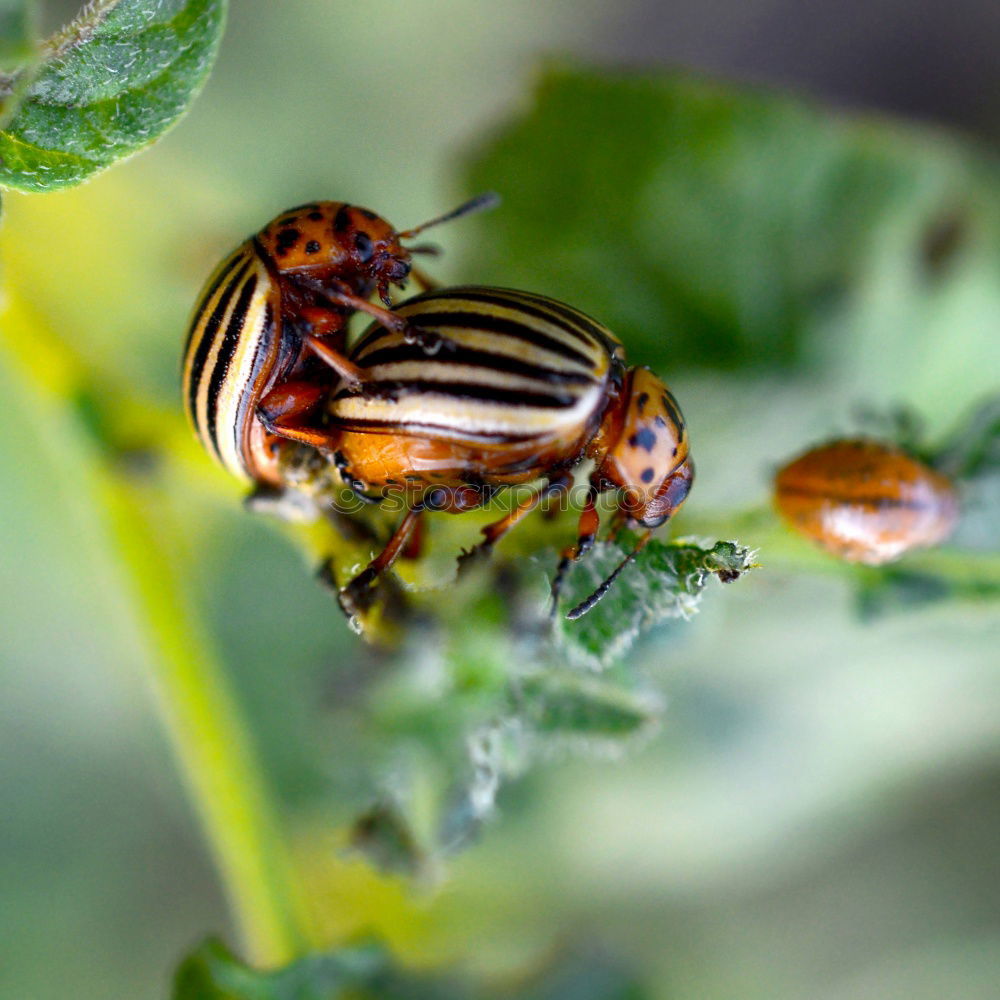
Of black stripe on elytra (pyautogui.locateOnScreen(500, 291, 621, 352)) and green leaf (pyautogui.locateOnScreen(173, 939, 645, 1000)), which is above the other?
black stripe on elytra (pyautogui.locateOnScreen(500, 291, 621, 352))

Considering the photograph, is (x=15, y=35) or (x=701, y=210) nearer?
(x=15, y=35)

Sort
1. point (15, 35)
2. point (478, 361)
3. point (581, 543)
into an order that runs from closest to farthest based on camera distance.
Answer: point (15, 35), point (478, 361), point (581, 543)

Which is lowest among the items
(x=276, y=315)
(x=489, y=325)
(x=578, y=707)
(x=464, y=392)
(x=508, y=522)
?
(x=578, y=707)

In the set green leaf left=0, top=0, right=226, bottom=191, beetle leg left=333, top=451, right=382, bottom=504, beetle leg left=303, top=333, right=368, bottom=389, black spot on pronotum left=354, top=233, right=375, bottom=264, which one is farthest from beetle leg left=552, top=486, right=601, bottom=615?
green leaf left=0, top=0, right=226, bottom=191

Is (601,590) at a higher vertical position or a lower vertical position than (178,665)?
higher

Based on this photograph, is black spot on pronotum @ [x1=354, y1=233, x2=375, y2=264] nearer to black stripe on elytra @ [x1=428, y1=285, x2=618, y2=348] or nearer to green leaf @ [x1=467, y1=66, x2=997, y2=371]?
black stripe on elytra @ [x1=428, y1=285, x2=618, y2=348]

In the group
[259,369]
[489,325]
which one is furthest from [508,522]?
[259,369]

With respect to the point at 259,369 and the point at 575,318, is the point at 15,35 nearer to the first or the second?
the point at 259,369

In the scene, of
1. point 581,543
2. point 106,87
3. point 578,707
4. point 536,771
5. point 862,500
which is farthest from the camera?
point 536,771
